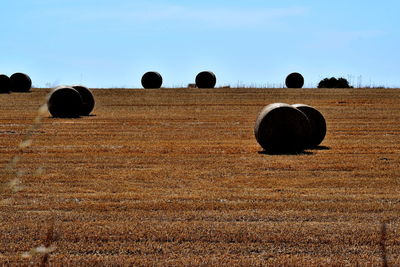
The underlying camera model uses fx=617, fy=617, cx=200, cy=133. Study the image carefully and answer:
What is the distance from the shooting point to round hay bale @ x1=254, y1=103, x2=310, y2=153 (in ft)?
52.1

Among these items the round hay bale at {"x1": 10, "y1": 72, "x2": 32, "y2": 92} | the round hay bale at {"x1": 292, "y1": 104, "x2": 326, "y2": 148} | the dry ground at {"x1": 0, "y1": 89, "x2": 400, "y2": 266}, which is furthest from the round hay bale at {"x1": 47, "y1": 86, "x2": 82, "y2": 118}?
the round hay bale at {"x1": 10, "y1": 72, "x2": 32, "y2": 92}

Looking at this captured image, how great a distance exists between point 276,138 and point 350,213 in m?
7.24

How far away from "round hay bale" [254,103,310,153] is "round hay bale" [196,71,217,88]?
121ft

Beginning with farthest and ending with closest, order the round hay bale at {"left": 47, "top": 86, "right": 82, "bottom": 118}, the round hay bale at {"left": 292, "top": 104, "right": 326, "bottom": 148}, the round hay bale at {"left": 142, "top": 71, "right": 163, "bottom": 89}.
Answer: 1. the round hay bale at {"left": 142, "top": 71, "right": 163, "bottom": 89}
2. the round hay bale at {"left": 47, "top": 86, "right": 82, "bottom": 118}
3. the round hay bale at {"left": 292, "top": 104, "right": 326, "bottom": 148}

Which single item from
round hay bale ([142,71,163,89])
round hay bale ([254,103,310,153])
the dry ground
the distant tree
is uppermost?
the distant tree

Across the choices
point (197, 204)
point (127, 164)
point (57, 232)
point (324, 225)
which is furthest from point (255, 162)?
point (57, 232)

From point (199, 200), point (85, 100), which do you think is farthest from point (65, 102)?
point (199, 200)

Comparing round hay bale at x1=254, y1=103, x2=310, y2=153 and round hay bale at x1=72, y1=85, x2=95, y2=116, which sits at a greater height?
round hay bale at x1=72, y1=85, x2=95, y2=116

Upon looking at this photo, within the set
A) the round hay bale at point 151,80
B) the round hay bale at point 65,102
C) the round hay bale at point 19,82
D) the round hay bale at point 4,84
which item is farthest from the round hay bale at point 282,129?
the round hay bale at point 151,80

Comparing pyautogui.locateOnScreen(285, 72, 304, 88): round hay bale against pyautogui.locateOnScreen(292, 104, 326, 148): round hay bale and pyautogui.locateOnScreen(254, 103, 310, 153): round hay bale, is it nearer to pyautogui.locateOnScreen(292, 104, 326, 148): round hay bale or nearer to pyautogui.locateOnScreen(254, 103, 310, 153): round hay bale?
pyautogui.locateOnScreen(292, 104, 326, 148): round hay bale

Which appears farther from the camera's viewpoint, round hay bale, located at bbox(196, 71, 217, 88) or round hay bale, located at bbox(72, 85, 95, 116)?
round hay bale, located at bbox(196, 71, 217, 88)

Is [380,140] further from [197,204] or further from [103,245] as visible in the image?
[103,245]

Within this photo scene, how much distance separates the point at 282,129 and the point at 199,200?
6.74 meters

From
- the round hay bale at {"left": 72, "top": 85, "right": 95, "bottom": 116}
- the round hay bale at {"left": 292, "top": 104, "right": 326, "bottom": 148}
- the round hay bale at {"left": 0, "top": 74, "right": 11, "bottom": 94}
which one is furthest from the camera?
the round hay bale at {"left": 0, "top": 74, "right": 11, "bottom": 94}
